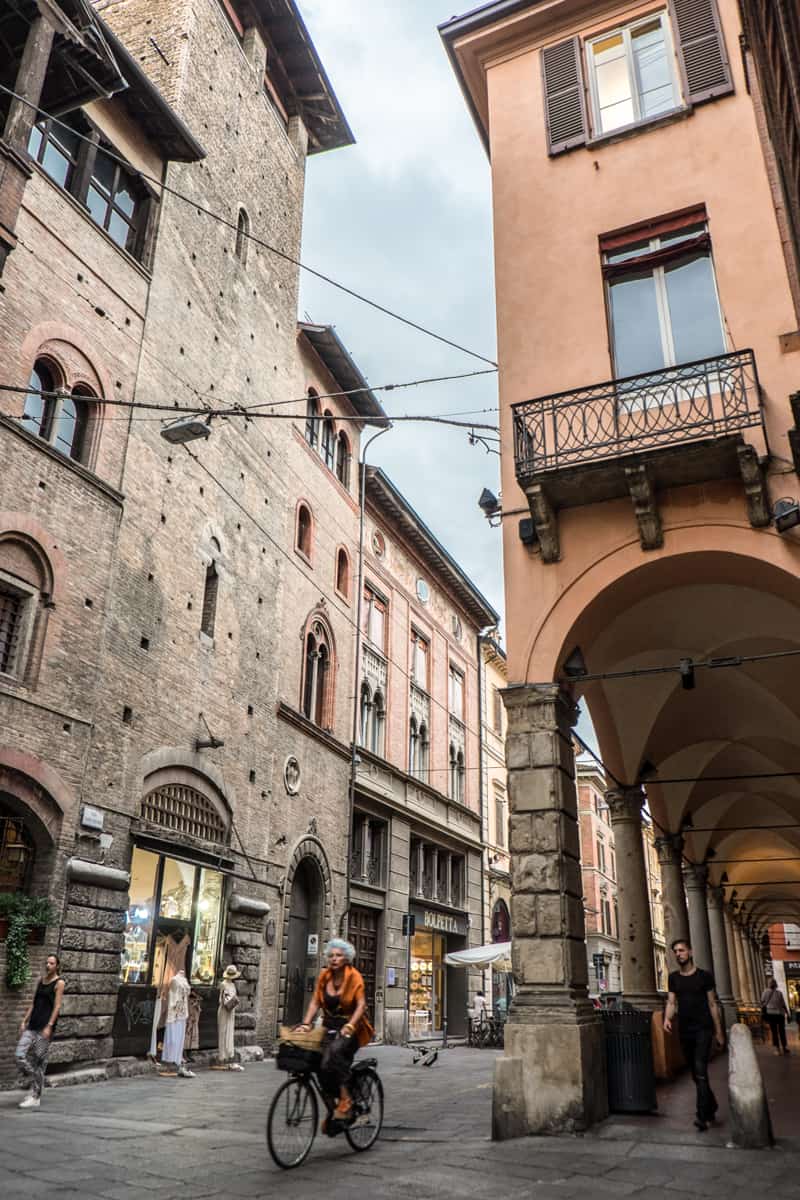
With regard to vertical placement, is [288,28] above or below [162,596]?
above

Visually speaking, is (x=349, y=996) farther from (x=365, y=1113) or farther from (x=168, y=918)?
(x=168, y=918)

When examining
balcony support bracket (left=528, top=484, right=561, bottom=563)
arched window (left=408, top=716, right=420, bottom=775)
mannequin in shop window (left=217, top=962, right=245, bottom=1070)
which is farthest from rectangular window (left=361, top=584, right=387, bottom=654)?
balcony support bracket (left=528, top=484, right=561, bottom=563)

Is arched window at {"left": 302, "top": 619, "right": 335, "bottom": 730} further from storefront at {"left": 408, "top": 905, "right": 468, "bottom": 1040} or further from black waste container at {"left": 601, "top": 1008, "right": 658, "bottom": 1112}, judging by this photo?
black waste container at {"left": 601, "top": 1008, "right": 658, "bottom": 1112}

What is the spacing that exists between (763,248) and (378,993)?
750 inches

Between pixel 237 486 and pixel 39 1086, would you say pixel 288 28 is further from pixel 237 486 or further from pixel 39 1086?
pixel 39 1086

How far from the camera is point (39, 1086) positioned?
31.2 feet

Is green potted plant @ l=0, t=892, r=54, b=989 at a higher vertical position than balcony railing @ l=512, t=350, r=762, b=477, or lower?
lower

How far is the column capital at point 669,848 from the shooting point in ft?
53.7

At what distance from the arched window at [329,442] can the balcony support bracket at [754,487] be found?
16233 millimetres

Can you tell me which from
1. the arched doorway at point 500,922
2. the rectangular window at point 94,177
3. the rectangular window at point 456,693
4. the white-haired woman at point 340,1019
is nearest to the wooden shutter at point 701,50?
the rectangular window at point 94,177

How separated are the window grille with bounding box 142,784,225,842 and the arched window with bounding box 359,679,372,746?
7.71 metres

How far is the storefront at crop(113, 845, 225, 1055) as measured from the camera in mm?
13547

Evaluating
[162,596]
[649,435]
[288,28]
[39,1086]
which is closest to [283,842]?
[162,596]

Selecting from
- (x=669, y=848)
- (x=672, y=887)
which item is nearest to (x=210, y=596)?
(x=669, y=848)
